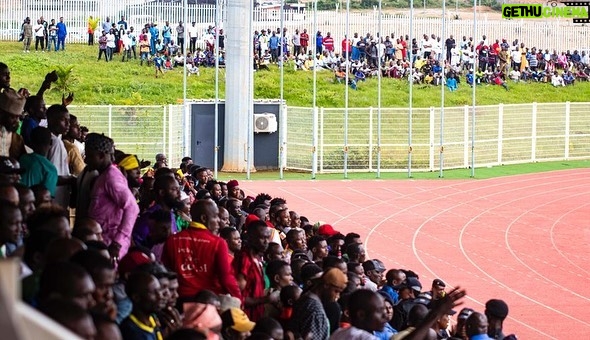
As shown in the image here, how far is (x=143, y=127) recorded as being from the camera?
34.8 metres

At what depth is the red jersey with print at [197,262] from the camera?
337 inches

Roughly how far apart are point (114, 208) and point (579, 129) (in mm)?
34331

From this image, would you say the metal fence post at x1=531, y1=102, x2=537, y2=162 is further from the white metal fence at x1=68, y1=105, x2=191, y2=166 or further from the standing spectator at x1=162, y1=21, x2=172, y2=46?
the standing spectator at x1=162, y1=21, x2=172, y2=46

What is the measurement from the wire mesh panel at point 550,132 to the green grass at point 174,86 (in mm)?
7221

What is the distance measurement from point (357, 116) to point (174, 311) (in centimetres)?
3150

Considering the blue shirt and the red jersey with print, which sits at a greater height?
the blue shirt

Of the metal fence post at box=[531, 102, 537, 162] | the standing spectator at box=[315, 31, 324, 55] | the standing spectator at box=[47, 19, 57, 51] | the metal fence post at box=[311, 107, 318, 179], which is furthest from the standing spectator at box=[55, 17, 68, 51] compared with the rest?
the metal fence post at box=[531, 102, 537, 162]

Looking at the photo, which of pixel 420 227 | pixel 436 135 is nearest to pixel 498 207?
pixel 420 227

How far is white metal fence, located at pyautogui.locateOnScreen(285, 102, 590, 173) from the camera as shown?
3688 centimetres

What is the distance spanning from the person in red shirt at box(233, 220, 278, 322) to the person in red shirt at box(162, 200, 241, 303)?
0.60 meters

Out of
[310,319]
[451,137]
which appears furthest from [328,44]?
[310,319]

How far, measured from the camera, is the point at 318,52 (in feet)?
171

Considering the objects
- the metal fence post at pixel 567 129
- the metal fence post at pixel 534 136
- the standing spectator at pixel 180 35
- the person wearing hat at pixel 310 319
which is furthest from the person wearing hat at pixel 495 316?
the standing spectator at pixel 180 35

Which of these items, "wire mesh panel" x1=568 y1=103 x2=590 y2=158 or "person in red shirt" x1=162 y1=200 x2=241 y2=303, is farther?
"wire mesh panel" x1=568 y1=103 x2=590 y2=158
